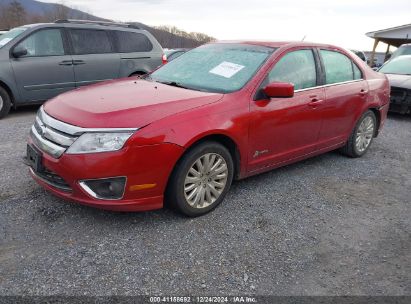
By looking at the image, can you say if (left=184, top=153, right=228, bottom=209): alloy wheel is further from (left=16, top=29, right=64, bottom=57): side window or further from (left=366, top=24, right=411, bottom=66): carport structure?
(left=366, top=24, right=411, bottom=66): carport structure

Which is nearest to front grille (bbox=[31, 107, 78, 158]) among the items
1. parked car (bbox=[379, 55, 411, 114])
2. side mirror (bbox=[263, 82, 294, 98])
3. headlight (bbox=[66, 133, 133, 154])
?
headlight (bbox=[66, 133, 133, 154])

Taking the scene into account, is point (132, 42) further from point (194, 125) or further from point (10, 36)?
point (194, 125)

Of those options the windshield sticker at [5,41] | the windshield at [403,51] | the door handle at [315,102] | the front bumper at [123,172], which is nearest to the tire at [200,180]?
the front bumper at [123,172]

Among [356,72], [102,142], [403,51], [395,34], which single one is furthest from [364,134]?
[395,34]

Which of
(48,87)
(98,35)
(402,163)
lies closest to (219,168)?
(402,163)

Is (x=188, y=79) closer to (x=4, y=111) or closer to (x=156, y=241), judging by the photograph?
(x=156, y=241)

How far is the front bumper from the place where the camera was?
284 centimetres

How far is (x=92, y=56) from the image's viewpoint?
7.57m

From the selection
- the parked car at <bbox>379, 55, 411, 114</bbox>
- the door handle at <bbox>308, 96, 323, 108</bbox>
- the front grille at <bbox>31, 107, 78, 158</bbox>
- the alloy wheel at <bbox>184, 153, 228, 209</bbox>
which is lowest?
the parked car at <bbox>379, 55, 411, 114</bbox>

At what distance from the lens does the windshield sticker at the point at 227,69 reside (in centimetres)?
382

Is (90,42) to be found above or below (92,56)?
above

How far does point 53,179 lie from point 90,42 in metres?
5.26

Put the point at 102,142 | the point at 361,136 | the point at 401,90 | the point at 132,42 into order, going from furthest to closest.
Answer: the point at 401,90 < the point at 132,42 < the point at 361,136 < the point at 102,142

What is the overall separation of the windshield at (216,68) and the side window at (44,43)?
3612 millimetres
